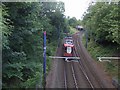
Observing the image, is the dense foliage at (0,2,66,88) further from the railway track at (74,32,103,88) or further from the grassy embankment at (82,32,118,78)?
the grassy embankment at (82,32,118,78)

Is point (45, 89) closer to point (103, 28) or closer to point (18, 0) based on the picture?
point (18, 0)

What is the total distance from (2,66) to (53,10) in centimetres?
2769

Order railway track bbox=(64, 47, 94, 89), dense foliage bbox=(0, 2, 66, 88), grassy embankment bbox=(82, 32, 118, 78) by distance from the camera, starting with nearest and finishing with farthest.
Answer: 1. dense foliage bbox=(0, 2, 66, 88)
2. railway track bbox=(64, 47, 94, 89)
3. grassy embankment bbox=(82, 32, 118, 78)

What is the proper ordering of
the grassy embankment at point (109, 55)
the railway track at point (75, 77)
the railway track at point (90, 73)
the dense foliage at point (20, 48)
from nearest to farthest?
1. the dense foliage at point (20, 48)
2. the railway track at point (75, 77)
3. the railway track at point (90, 73)
4. the grassy embankment at point (109, 55)

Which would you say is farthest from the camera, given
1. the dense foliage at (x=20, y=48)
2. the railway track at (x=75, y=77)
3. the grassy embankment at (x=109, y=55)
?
the grassy embankment at (x=109, y=55)

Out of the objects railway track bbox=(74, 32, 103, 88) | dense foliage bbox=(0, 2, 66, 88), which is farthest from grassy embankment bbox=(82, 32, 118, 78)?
dense foliage bbox=(0, 2, 66, 88)

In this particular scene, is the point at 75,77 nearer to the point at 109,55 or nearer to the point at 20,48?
the point at 20,48

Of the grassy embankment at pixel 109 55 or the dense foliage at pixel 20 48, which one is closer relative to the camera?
the dense foliage at pixel 20 48

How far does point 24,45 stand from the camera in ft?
55.2

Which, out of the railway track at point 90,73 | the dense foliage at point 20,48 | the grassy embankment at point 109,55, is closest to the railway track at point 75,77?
the railway track at point 90,73

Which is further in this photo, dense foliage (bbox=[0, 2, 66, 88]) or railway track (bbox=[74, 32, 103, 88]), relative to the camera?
railway track (bbox=[74, 32, 103, 88])

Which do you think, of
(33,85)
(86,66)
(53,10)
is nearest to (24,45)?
(33,85)

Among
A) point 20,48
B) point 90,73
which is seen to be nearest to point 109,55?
point 90,73

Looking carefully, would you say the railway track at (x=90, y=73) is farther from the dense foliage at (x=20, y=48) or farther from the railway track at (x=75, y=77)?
the dense foliage at (x=20, y=48)
